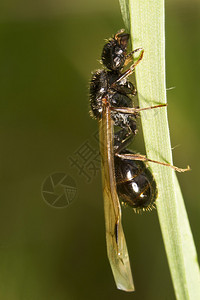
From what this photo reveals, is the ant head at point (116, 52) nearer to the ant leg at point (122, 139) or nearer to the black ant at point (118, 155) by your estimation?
the black ant at point (118, 155)

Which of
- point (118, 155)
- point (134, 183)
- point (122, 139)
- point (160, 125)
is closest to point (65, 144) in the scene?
point (122, 139)

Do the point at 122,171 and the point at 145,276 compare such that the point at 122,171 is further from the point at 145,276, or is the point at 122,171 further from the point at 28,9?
the point at 28,9

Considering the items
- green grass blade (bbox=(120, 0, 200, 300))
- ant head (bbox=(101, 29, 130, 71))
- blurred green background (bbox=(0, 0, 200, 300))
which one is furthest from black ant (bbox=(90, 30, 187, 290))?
blurred green background (bbox=(0, 0, 200, 300))

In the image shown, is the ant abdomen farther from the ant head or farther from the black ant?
the ant head

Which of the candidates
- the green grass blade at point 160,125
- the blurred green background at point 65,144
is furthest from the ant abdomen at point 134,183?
the blurred green background at point 65,144

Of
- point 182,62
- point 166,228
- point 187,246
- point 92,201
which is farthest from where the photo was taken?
point 92,201

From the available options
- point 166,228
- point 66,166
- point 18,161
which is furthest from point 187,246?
point 18,161
